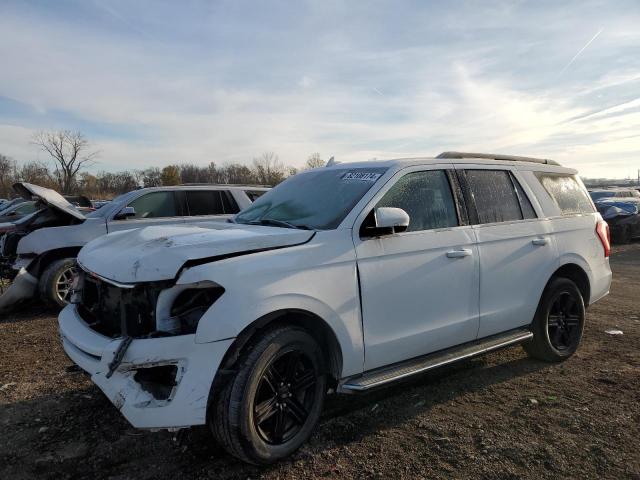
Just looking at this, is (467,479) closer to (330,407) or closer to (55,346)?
(330,407)

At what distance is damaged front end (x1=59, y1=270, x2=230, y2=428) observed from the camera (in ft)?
8.23

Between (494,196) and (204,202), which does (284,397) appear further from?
(204,202)

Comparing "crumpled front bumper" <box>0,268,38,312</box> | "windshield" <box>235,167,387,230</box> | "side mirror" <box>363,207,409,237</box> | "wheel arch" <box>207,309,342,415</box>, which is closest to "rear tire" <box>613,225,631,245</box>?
"windshield" <box>235,167,387,230</box>

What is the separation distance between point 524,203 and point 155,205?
584 centimetres

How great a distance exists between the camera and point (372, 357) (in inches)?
126

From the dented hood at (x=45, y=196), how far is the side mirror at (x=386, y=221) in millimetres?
5229

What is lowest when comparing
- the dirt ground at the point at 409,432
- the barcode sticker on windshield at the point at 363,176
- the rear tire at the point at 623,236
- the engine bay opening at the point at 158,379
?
the rear tire at the point at 623,236

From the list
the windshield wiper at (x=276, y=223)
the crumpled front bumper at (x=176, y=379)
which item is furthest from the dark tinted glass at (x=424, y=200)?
the crumpled front bumper at (x=176, y=379)

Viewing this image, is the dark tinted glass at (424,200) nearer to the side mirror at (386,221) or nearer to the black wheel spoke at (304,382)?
the side mirror at (386,221)

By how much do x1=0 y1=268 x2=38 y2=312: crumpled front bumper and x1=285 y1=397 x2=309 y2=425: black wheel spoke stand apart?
17.6 feet

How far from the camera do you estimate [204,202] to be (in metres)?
8.29

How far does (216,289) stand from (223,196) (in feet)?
19.5

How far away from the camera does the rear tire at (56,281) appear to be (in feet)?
21.9

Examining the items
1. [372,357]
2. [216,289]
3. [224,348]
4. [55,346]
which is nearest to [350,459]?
[372,357]
